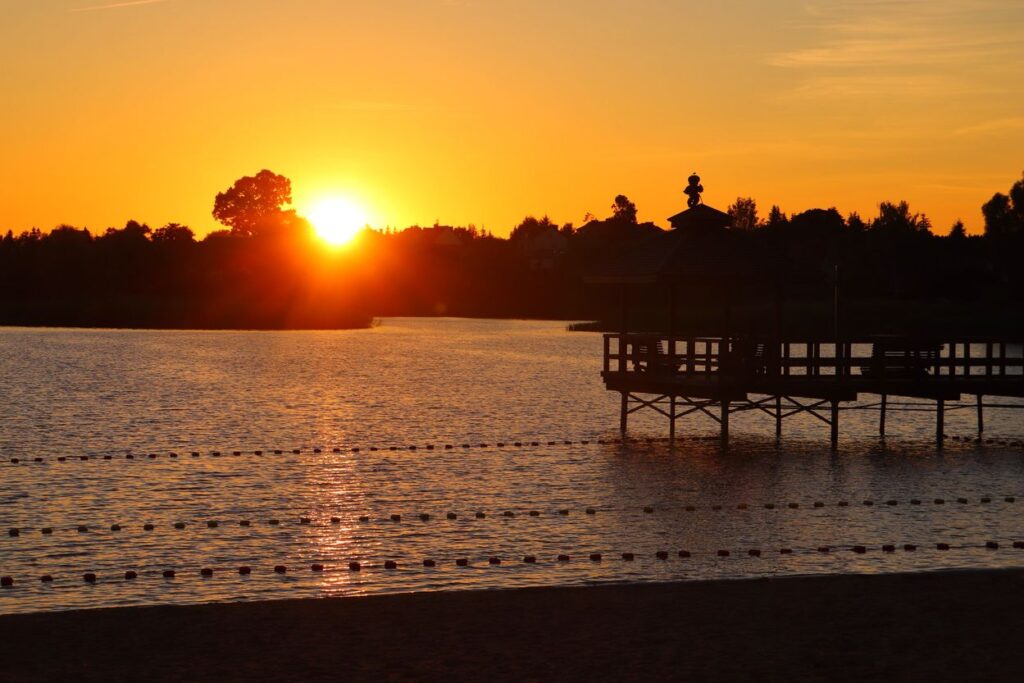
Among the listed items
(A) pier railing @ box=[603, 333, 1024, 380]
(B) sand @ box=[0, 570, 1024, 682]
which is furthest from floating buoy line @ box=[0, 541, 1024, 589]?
(A) pier railing @ box=[603, 333, 1024, 380]

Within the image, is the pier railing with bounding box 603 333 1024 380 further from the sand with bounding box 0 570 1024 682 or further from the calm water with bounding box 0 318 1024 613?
the sand with bounding box 0 570 1024 682

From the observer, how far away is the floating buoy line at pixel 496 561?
18266mm

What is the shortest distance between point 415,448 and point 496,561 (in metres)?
20.0

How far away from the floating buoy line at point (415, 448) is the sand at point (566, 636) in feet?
71.7

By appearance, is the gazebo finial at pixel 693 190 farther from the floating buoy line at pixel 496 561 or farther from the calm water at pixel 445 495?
the floating buoy line at pixel 496 561

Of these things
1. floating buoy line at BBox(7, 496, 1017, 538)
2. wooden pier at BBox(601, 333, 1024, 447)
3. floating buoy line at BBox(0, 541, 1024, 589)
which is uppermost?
wooden pier at BBox(601, 333, 1024, 447)

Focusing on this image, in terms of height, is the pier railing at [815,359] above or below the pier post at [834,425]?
above

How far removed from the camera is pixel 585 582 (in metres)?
17.7

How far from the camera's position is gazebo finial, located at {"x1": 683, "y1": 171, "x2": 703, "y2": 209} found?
131 feet

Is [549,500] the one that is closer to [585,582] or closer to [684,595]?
[585,582]

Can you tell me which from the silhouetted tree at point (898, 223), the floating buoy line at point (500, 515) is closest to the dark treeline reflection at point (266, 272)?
the silhouetted tree at point (898, 223)

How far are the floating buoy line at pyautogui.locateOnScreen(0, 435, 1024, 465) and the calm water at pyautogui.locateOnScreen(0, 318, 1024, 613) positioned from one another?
0.25 m

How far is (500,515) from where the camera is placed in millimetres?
24641

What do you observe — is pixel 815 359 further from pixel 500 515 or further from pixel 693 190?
pixel 500 515
